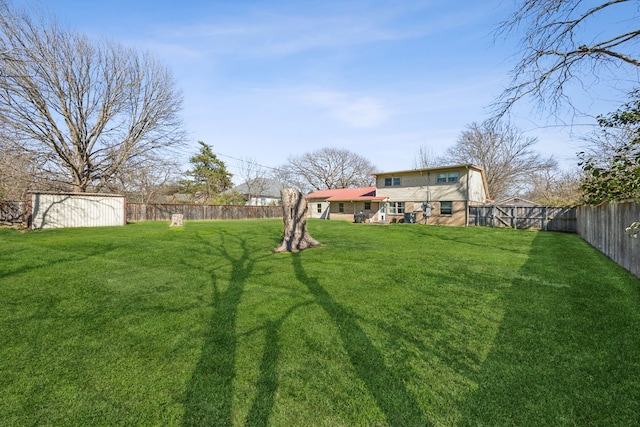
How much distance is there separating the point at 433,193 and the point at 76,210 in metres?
21.9

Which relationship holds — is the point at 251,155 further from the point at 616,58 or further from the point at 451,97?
the point at 616,58

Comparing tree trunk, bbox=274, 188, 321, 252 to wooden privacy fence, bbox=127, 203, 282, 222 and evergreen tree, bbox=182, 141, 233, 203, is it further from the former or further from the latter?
evergreen tree, bbox=182, 141, 233, 203

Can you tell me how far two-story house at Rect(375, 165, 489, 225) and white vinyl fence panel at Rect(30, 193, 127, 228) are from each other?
60.6 ft

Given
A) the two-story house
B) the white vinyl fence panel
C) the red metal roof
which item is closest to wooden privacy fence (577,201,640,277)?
the two-story house

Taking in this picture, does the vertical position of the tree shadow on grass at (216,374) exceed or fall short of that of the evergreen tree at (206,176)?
it falls short

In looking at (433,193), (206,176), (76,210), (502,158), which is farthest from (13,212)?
(502,158)

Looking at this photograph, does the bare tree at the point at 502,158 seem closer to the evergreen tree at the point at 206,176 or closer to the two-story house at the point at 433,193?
the two-story house at the point at 433,193

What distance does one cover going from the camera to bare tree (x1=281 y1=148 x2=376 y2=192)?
1656 inches

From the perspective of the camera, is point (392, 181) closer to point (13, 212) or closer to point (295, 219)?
point (295, 219)

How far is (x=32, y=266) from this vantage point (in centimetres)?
588

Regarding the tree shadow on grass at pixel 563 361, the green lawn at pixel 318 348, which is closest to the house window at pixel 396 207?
the green lawn at pixel 318 348

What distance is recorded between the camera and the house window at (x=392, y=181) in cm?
2419

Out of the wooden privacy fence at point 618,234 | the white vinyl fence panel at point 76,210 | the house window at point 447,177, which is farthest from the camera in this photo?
the house window at point 447,177

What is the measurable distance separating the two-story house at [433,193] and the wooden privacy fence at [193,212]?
12023 millimetres
